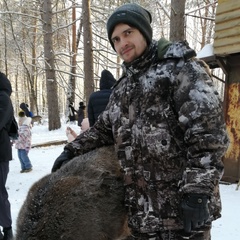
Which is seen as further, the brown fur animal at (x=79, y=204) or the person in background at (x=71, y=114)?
the person in background at (x=71, y=114)

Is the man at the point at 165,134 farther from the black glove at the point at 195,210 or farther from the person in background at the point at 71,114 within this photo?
the person in background at the point at 71,114

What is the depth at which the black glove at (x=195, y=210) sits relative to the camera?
1.50 metres

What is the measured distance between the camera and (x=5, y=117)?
382 cm

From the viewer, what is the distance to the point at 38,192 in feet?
6.07

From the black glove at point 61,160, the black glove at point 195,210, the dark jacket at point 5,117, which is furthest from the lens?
the dark jacket at point 5,117

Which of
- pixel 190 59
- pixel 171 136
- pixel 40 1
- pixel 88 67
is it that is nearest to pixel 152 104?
pixel 171 136

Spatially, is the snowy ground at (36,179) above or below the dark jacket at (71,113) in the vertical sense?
below

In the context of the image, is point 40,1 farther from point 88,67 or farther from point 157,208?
point 157,208

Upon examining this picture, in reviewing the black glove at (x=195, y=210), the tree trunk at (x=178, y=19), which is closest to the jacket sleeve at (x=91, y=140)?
the black glove at (x=195, y=210)

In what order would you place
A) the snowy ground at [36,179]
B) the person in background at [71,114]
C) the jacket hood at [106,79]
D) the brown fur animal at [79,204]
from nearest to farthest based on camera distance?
the brown fur animal at [79,204]
the snowy ground at [36,179]
the jacket hood at [106,79]
the person in background at [71,114]

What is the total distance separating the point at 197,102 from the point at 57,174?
101 centimetres

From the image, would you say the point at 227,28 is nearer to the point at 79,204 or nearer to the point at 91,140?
the point at 91,140

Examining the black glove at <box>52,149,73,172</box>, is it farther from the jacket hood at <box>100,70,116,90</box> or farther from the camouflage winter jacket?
the jacket hood at <box>100,70,116,90</box>

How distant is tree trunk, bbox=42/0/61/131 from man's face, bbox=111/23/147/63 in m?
13.2
